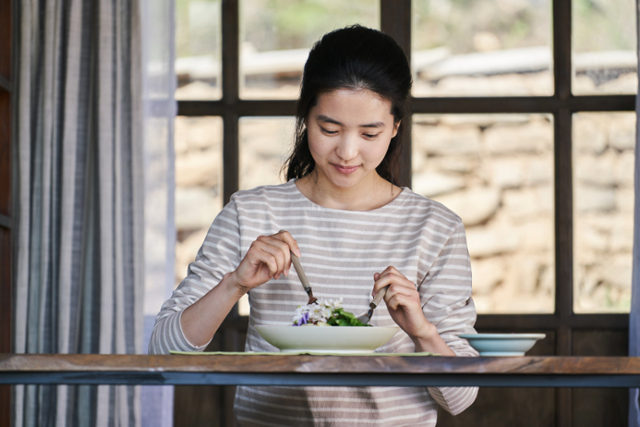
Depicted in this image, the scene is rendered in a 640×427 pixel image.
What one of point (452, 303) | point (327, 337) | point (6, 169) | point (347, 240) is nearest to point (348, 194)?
point (347, 240)

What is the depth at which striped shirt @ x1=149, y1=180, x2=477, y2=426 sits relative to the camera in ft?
4.70

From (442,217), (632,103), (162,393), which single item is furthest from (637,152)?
(162,393)

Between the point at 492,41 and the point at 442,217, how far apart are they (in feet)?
6.50

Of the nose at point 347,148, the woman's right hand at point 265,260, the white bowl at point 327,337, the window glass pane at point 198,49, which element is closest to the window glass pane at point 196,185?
the window glass pane at point 198,49

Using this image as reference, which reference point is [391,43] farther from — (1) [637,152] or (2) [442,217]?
(1) [637,152]

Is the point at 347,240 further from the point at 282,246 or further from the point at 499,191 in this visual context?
the point at 499,191

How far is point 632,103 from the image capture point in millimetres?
3209

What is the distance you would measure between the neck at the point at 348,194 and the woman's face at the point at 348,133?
10cm

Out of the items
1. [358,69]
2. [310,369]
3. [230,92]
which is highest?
[230,92]

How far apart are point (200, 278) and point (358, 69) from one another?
1.80 feet

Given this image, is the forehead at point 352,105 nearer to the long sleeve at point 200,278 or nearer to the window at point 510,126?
the long sleeve at point 200,278

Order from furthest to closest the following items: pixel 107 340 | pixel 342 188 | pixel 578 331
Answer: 1. pixel 578 331
2. pixel 107 340
3. pixel 342 188

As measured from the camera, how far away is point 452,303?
1.48 meters

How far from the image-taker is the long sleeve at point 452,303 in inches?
52.4
